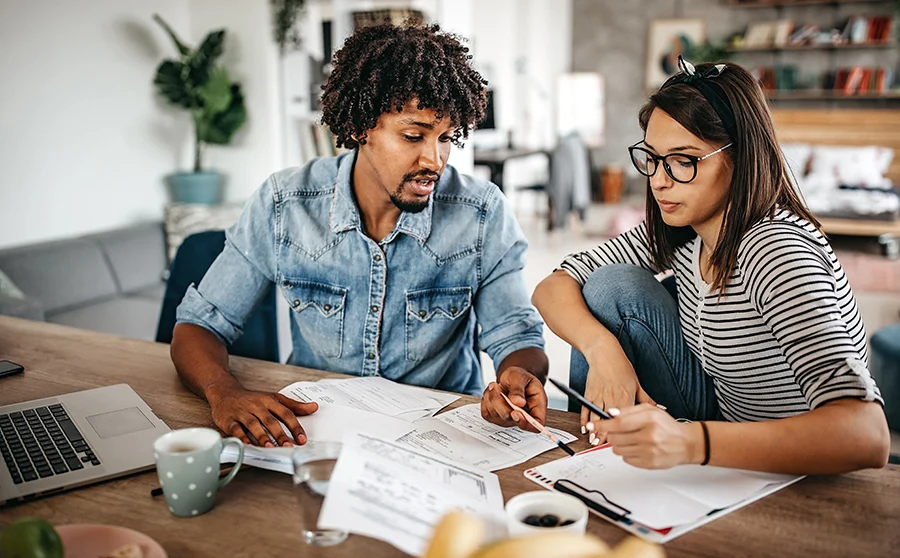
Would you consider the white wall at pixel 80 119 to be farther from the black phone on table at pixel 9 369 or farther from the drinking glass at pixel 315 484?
the drinking glass at pixel 315 484

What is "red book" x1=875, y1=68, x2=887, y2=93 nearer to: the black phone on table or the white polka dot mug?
the black phone on table

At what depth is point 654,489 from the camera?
1028 mm

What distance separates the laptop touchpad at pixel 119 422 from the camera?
1235 mm

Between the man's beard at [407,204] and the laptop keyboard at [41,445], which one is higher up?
the man's beard at [407,204]

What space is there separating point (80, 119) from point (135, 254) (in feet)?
2.30

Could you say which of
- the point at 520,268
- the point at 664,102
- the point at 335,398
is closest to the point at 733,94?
the point at 664,102

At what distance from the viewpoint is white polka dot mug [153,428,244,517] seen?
0.95m

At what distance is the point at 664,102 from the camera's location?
1.38 metres

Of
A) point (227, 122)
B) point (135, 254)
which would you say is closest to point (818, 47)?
point (227, 122)

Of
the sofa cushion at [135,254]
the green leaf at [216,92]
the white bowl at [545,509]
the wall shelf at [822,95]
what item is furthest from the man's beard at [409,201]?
the wall shelf at [822,95]

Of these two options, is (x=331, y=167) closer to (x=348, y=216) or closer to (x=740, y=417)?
(x=348, y=216)

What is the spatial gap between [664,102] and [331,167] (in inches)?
29.5

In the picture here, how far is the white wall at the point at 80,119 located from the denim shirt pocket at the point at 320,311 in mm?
2535

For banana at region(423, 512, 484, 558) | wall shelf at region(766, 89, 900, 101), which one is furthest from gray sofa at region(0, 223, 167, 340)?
wall shelf at region(766, 89, 900, 101)
